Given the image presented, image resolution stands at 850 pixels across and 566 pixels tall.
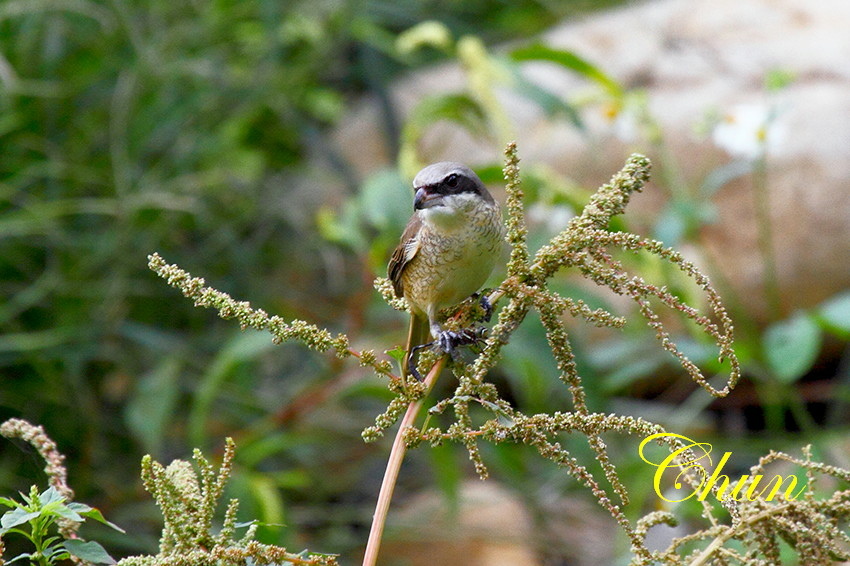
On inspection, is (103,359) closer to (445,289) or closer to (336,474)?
(336,474)

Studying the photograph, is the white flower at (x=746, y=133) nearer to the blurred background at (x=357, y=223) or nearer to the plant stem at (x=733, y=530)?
the blurred background at (x=357, y=223)

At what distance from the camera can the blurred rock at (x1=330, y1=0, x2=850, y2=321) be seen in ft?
14.3

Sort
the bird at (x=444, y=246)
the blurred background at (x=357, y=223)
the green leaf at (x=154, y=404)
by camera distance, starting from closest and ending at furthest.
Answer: the bird at (x=444, y=246)
the green leaf at (x=154, y=404)
the blurred background at (x=357, y=223)

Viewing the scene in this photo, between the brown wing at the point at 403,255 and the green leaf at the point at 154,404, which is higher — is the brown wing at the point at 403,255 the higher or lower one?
the lower one

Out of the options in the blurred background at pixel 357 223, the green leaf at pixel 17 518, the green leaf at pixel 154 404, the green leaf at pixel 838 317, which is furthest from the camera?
the blurred background at pixel 357 223

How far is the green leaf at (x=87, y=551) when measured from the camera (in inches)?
38.0

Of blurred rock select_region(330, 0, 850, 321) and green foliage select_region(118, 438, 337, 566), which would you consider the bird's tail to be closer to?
green foliage select_region(118, 438, 337, 566)

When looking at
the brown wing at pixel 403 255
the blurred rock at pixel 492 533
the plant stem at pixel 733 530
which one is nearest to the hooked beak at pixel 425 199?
the brown wing at pixel 403 255

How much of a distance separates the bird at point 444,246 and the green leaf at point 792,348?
148cm

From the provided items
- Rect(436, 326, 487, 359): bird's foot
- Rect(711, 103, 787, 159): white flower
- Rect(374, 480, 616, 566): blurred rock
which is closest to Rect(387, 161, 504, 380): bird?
Rect(436, 326, 487, 359): bird's foot

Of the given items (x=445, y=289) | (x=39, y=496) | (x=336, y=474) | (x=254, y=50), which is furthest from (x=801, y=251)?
(x=39, y=496)

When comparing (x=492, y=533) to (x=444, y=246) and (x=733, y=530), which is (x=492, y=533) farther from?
(x=733, y=530)

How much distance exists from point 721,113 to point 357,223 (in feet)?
5.26

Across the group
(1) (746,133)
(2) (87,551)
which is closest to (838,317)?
(1) (746,133)
